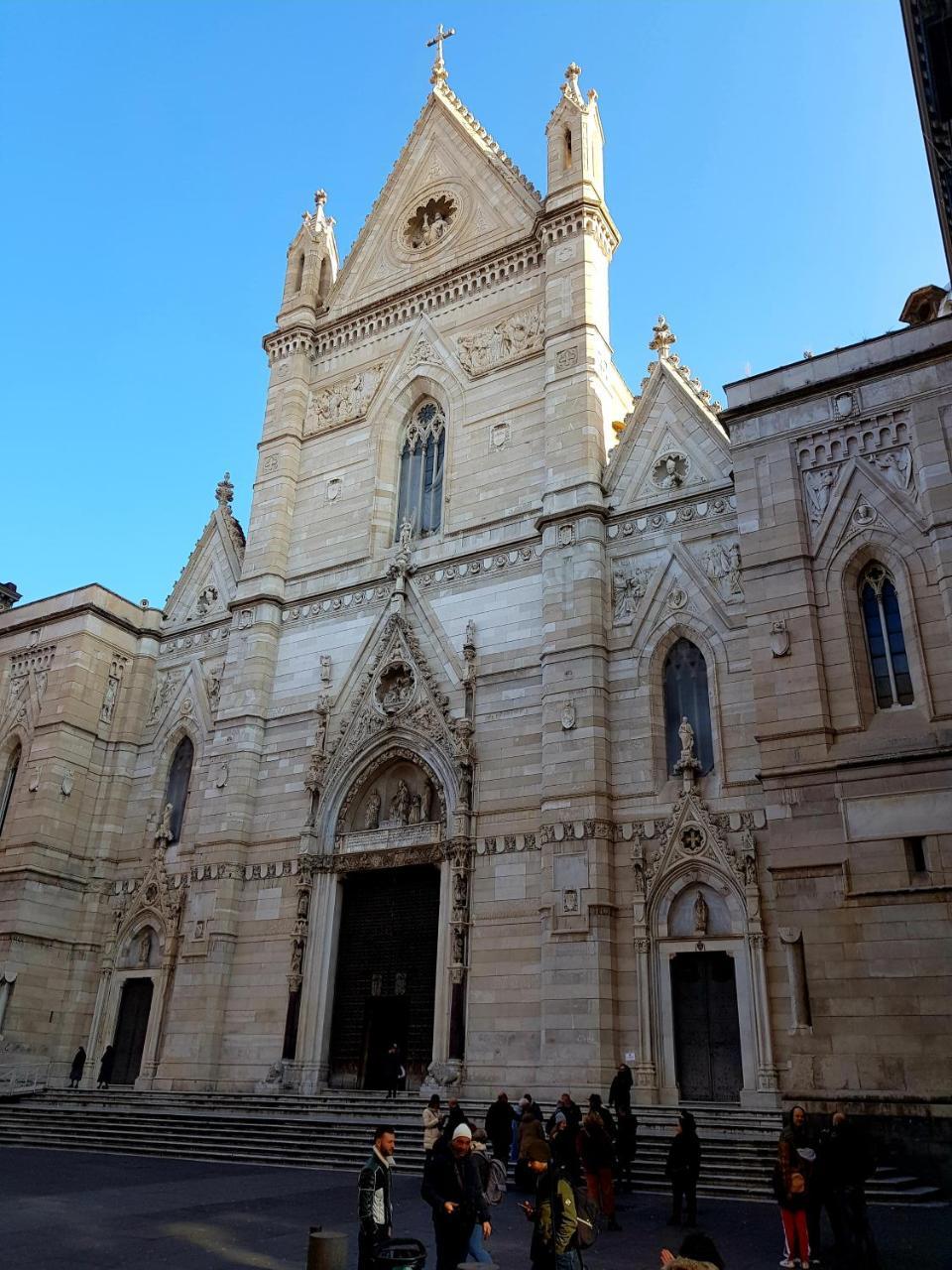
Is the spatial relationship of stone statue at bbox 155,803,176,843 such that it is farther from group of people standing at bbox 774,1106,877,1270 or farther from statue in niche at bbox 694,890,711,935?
group of people standing at bbox 774,1106,877,1270

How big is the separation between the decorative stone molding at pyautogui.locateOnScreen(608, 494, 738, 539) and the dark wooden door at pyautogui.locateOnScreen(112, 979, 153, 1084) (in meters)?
16.1

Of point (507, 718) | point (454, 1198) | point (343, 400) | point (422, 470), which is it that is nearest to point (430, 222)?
point (343, 400)

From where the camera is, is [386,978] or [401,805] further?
[401,805]

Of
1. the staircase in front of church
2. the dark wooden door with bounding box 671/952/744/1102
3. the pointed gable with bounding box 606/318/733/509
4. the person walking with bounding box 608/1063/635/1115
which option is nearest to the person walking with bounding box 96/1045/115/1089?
the staircase in front of church

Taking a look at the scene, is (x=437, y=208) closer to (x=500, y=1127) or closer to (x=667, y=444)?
(x=667, y=444)

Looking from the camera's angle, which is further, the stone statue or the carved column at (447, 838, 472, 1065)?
the stone statue

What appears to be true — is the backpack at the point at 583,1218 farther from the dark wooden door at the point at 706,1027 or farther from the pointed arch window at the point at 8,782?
the pointed arch window at the point at 8,782

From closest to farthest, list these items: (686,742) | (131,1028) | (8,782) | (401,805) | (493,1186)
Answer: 1. (493,1186)
2. (686,742)
3. (401,805)
4. (131,1028)
5. (8,782)

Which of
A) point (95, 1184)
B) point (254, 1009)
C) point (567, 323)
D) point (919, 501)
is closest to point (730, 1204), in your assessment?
point (95, 1184)

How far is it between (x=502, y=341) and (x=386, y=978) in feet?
54.0

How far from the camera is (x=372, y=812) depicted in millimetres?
24094

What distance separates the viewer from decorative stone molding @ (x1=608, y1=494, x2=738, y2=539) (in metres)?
21.4

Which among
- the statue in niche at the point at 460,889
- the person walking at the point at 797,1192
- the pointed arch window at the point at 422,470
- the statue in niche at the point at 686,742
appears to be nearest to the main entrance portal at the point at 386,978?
the statue in niche at the point at 460,889

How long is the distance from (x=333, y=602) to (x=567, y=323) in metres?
9.32
